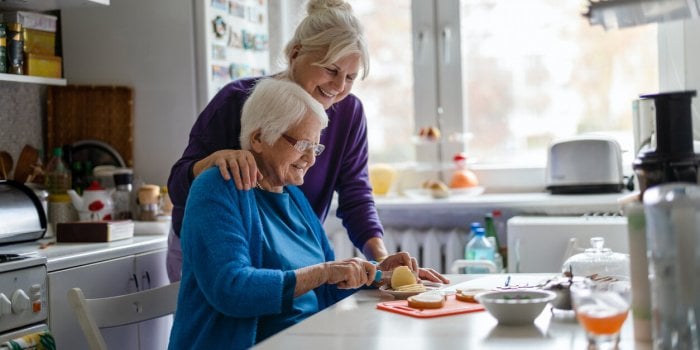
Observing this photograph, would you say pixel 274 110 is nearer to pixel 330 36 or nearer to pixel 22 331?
pixel 330 36

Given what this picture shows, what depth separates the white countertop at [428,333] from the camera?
1.42 m

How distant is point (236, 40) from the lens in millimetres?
3371

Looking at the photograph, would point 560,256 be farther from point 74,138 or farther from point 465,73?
point 74,138

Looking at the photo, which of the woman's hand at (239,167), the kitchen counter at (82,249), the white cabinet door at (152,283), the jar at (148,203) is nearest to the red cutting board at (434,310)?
the woman's hand at (239,167)

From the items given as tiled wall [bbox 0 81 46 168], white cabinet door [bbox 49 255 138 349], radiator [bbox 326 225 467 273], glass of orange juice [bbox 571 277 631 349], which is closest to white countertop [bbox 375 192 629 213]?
radiator [bbox 326 225 467 273]

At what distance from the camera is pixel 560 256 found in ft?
9.43

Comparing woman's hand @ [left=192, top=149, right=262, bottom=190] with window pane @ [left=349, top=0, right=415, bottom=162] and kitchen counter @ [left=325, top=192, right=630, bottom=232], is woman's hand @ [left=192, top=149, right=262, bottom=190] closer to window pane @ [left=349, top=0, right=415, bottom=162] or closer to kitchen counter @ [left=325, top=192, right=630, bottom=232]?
kitchen counter @ [left=325, top=192, right=630, bottom=232]

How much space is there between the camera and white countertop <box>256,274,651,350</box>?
142 centimetres

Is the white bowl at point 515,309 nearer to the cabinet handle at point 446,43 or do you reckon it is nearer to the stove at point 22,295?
the stove at point 22,295

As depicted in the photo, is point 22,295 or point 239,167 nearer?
point 239,167

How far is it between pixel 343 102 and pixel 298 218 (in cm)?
55

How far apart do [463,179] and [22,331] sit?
176 cm

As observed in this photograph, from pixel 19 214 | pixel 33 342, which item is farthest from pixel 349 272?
pixel 19 214

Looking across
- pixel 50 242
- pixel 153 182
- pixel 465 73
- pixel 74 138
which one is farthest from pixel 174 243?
pixel 465 73
